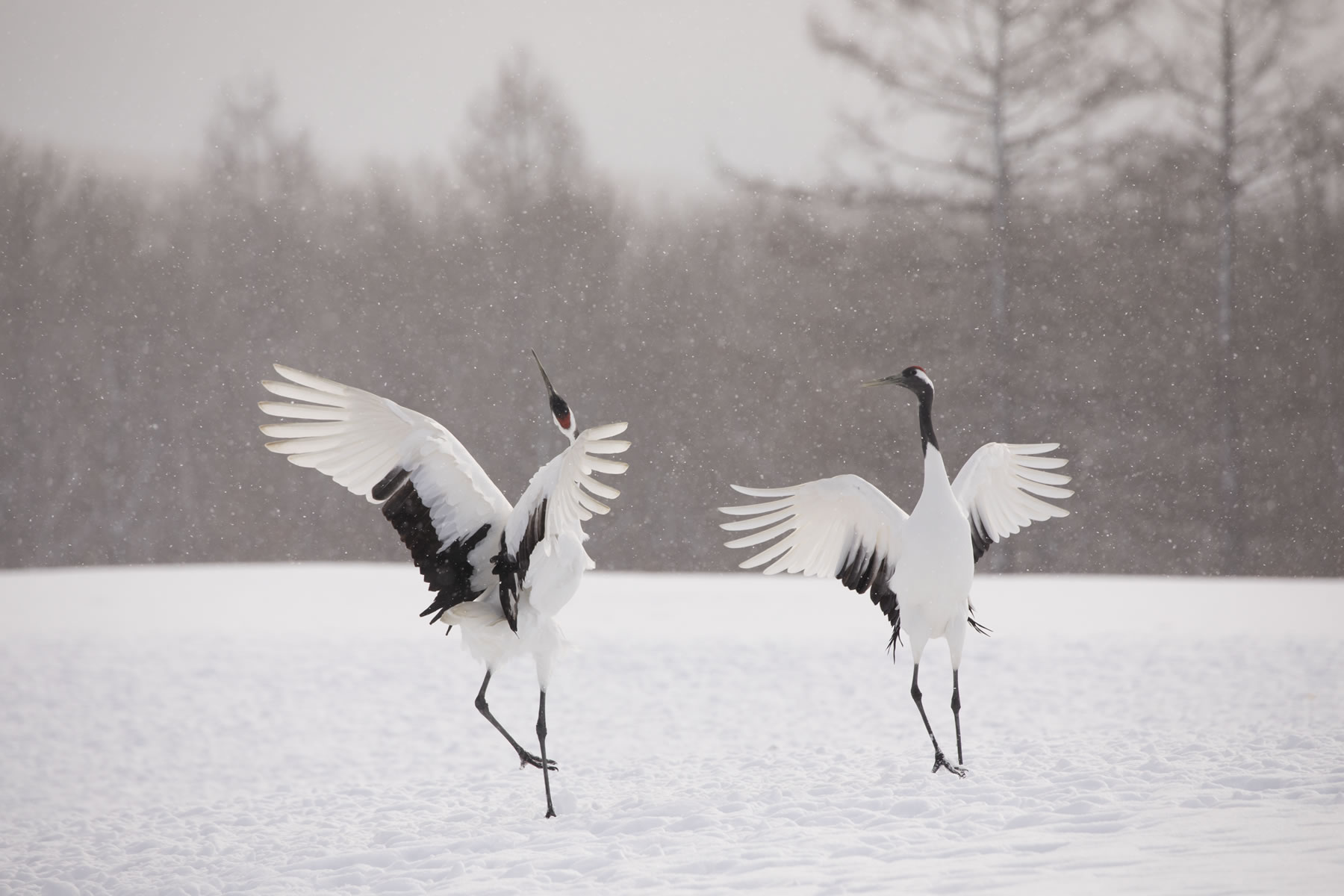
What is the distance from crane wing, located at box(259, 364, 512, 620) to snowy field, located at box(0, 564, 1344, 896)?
853 mm

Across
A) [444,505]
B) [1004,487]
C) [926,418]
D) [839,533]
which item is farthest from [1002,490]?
[444,505]

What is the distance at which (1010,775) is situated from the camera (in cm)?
448

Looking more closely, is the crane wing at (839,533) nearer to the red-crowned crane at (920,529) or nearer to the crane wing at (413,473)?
the red-crowned crane at (920,529)

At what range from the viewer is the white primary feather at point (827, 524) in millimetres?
4551

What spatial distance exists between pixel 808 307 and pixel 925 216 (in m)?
1.91

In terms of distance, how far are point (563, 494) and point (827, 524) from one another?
1277 millimetres

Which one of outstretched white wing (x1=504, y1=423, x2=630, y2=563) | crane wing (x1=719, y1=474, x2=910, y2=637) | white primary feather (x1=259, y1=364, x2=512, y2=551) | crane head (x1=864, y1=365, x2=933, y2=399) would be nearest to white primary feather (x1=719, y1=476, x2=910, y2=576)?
crane wing (x1=719, y1=474, x2=910, y2=637)

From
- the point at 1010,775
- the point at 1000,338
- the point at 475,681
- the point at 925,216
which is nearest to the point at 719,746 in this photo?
the point at 475,681

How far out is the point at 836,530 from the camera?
4.73 m

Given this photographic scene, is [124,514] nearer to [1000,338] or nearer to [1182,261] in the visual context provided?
[1000,338]

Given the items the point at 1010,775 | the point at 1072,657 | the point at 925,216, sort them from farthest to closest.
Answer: the point at 925,216 < the point at 1072,657 < the point at 1010,775

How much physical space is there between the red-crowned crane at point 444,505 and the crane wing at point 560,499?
0.05ft

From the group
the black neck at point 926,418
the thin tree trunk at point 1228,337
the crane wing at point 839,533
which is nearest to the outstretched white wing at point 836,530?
the crane wing at point 839,533

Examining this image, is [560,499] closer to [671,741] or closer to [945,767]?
[945,767]
